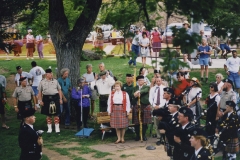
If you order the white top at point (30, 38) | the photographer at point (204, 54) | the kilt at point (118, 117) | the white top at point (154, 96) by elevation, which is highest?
the white top at point (30, 38)

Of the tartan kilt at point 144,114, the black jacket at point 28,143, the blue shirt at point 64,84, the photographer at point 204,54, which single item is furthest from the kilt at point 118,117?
the photographer at point 204,54

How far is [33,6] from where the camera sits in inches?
536

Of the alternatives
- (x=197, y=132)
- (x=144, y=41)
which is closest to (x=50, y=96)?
(x=197, y=132)

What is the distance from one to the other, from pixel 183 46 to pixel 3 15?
6.23 metres

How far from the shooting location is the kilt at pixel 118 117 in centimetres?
1245

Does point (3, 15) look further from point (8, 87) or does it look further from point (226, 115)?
point (8, 87)

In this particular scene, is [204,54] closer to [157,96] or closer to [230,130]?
[157,96]

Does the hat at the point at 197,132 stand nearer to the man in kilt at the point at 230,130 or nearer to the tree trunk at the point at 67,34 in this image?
the man in kilt at the point at 230,130

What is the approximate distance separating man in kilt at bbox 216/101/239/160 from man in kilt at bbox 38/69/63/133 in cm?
531

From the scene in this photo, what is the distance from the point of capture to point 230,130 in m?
10.2

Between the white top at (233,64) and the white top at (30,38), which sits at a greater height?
the white top at (30,38)

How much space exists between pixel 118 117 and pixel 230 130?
3.39 metres

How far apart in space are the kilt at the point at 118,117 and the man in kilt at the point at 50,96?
1947mm

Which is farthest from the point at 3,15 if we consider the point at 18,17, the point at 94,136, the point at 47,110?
the point at 94,136
